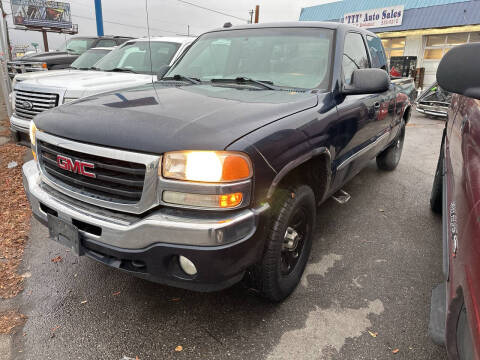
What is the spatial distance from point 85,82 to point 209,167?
382cm

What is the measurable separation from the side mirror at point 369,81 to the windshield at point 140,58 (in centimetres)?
382

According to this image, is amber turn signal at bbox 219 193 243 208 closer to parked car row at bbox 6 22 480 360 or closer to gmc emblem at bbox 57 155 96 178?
parked car row at bbox 6 22 480 360

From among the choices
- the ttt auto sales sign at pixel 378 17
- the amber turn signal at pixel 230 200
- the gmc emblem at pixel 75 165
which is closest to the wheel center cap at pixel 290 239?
the amber turn signal at pixel 230 200

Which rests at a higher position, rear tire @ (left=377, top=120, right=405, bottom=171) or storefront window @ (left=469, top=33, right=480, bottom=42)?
storefront window @ (left=469, top=33, right=480, bottom=42)

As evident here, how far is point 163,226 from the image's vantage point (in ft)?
5.62

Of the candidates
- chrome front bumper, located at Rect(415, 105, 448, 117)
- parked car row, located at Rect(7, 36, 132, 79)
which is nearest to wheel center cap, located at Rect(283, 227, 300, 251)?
parked car row, located at Rect(7, 36, 132, 79)

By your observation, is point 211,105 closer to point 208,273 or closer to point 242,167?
point 242,167

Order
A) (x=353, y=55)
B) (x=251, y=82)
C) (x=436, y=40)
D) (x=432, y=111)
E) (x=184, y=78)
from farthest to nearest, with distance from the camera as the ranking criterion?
(x=436, y=40) → (x=432, y=111) → (x=353, y=55) → (x=184, y=78) → (x=251, y=82)

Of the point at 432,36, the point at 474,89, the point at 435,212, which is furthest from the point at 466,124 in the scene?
the point at 432,36

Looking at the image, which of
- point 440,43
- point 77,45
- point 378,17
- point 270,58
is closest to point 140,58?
point 270,58

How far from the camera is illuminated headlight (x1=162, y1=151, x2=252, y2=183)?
1711 mm

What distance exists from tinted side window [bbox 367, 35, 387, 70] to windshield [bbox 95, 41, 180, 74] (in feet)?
10.5

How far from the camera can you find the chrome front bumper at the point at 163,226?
1.69 m

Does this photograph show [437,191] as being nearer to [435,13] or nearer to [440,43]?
[435,13]
